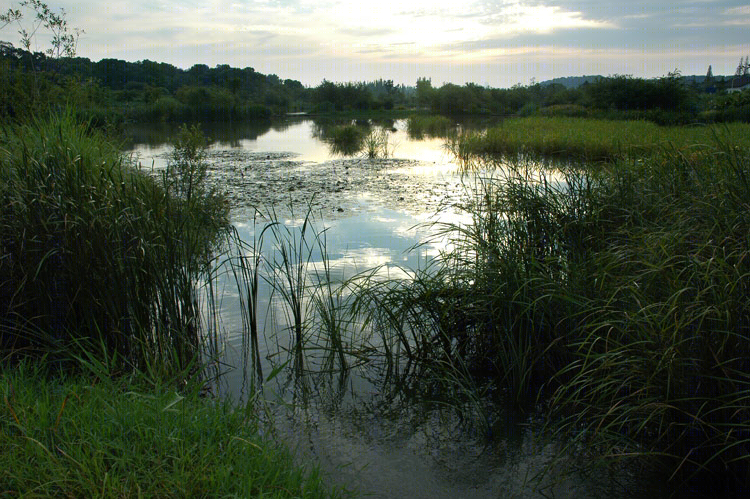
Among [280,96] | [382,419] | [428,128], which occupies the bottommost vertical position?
[382,419]

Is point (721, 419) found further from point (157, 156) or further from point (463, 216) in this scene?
point (157, 156)

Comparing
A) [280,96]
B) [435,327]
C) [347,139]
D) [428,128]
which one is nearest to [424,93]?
[280,96]

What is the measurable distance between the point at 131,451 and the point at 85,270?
4.87ft

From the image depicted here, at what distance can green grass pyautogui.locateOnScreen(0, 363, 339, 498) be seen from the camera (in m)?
1.84

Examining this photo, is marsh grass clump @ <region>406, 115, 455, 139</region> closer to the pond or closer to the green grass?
the pond

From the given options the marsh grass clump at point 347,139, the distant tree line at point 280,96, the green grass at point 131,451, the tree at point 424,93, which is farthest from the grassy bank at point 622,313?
the tree at point 424,93

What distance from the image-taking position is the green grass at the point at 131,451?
1.84m

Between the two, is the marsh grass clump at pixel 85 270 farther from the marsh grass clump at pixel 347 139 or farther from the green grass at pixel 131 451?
the marsh grass clump at pixel 347 139

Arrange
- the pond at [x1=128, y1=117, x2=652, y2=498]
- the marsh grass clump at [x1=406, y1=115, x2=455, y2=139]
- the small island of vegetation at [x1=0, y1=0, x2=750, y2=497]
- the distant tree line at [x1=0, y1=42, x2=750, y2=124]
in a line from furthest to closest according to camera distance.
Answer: the marsh grass clump at [x1=406, y1=115, x2=455, y2=139]
the distant tree line at [x1=0, y1=42, x2=750, y2=124]
the pond at [x1=128, y1=117, x2=652, y2=498]
the small island of vegetation at [x1=0, y1=0, x2=750, y2=497]

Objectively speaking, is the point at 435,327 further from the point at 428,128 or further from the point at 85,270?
the point at 428,128

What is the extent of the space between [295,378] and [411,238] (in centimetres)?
331

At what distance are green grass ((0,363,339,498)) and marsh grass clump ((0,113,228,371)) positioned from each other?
0.76m

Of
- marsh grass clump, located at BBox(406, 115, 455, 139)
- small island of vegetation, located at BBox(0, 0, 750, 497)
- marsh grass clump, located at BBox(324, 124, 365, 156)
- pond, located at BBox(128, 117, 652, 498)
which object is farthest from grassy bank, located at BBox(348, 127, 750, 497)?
marsh grass clump, located at BBox(406, 115, 455, 139)

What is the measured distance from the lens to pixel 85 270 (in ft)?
10.3
